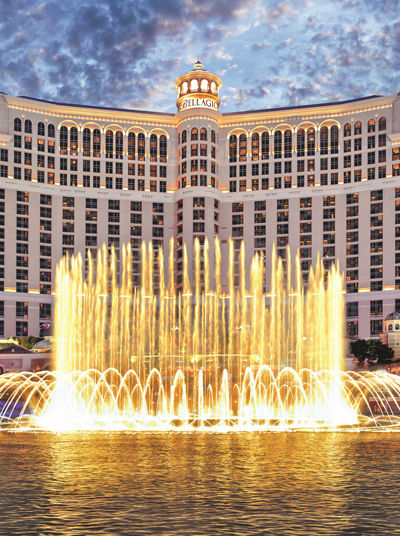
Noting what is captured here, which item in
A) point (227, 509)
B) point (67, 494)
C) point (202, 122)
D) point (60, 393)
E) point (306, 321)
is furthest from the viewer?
point (202, 122)

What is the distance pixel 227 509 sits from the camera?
70.8 feet

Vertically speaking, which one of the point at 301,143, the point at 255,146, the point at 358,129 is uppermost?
the point at 358,129

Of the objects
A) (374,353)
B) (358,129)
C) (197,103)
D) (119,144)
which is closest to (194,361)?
(374,353)

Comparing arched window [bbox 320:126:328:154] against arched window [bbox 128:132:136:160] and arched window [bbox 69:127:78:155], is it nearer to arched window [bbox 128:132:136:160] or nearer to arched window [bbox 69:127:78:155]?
arched window [bbox 128:132:136:160]

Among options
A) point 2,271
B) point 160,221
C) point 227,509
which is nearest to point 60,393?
point 227,509

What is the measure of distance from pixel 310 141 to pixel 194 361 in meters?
63.3

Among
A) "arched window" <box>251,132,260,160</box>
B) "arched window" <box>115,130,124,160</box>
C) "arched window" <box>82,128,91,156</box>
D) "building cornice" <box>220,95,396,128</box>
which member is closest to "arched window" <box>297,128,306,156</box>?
"building cornice" <box>220,95,396,128</box>

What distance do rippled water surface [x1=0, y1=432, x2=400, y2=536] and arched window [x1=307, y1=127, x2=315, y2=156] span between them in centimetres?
10883

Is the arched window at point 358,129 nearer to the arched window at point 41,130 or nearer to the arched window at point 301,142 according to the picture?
the arched window at point 301,142

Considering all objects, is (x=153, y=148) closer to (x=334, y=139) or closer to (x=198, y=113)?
(x=198, y=113)

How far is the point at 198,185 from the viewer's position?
142 meters

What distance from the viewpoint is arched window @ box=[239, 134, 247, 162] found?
146250mm

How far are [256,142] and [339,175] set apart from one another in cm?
1800

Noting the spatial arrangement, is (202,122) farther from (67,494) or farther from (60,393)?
(67,494)
